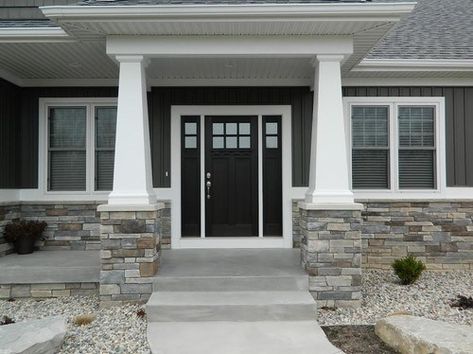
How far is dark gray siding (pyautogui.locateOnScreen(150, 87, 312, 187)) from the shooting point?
272 inches

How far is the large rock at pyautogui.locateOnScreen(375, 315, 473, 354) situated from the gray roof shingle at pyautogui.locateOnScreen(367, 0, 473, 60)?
4134 mm

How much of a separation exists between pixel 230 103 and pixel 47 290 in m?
3.69

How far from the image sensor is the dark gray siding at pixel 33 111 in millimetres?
6938

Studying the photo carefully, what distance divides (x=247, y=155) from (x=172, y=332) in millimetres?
3370

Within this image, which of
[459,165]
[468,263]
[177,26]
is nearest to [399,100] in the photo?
[459,165]

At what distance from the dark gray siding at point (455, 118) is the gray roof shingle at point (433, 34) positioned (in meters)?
0.55

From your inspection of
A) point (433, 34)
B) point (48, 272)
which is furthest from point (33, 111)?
point (433, 34)

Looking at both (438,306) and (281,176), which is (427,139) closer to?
(281,176)

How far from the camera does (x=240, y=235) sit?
6.91 m

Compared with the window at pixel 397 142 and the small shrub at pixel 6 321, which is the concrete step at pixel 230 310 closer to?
the small shrub at pixel 6 321

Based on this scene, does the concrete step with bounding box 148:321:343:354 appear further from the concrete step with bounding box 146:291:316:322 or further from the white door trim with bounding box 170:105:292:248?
the white door trim with bounding box 170:105:292:248

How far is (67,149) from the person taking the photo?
23.0 feet

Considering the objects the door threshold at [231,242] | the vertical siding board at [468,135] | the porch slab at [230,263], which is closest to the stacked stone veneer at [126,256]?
the porch slab at [230,263]

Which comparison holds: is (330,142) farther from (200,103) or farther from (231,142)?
(200,103)
